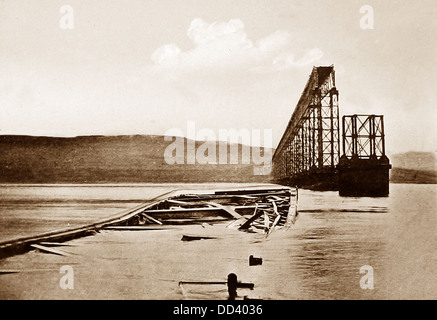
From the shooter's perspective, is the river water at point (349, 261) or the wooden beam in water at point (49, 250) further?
the wooden beam in water at point (49, 250)

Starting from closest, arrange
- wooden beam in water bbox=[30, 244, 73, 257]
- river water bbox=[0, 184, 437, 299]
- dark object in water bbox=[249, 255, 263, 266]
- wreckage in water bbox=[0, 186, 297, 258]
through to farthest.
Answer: river water bbox=[0, 184, 437, 299] < dark object in water bbox=[249, 255, 263, 266] < wooden beam in water bbox=[30, 244, 73, 257] < wreckage in water bbox=[0, 186, 297, 258]

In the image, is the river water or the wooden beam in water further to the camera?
the wooden beam in water

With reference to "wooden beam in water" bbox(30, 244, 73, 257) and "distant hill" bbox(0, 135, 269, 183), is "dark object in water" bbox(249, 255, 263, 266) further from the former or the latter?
"distant hill" bbox(0, 135, 269, 183)

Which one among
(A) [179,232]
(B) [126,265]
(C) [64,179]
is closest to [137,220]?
(A) [179,232]

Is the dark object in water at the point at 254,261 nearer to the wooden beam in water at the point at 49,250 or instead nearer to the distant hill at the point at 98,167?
the wooden beam in water at the point at 49,250

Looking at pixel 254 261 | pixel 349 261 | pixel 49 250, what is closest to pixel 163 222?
pixel 49 250

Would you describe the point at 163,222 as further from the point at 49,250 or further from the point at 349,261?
the point at 349,261

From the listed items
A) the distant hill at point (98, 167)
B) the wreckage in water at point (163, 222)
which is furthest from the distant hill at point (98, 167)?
the wreckage in water at point (163, 222)

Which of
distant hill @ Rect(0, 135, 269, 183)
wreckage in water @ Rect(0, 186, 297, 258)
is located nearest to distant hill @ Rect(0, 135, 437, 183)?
distant hill @ Rect(0, 135, 269, 183)
